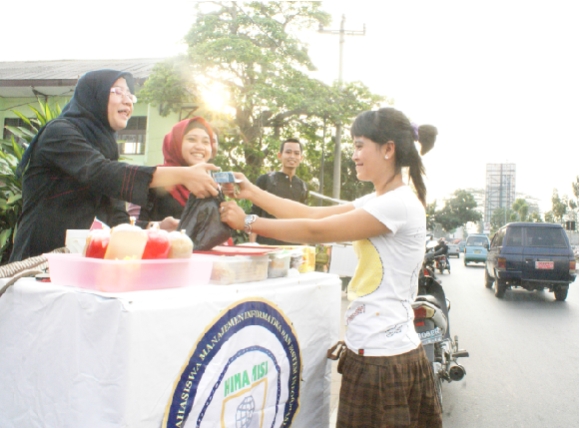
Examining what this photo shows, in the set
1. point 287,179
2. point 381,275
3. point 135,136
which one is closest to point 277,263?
point 381,275

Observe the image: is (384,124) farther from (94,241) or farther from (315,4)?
(315,4)

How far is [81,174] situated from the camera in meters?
1.67

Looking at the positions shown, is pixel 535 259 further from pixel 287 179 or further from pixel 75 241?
pixel 75 241

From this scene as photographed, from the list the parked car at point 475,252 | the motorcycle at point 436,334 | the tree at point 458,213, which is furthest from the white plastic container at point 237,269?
the tree at point 458,213

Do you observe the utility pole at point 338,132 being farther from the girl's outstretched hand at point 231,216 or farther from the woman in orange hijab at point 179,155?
the girl's outstretched hand at point 231,216

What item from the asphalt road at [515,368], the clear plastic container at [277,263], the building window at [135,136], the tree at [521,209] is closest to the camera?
the clear plastic container at [277,263]

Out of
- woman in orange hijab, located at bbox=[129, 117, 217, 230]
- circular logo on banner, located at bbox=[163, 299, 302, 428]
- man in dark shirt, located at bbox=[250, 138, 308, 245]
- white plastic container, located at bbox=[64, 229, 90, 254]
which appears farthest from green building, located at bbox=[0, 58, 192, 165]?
Answer: circular logo on banner, located at bbox=[163, 299, 302, 428]

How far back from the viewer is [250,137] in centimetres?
1881

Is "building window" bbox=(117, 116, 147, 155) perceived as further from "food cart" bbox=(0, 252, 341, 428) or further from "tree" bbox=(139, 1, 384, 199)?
"food cart" bbox=(0, 252, 341, 428)

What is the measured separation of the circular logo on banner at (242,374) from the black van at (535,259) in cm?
1009

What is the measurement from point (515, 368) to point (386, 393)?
4.22m

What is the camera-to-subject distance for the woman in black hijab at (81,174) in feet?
5.55

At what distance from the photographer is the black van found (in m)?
10.5

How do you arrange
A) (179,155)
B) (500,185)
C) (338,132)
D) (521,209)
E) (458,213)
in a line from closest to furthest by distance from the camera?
1. (179,155)
2. (338,132)
3. (521,209)
4. (458,213)
5. (500,185)
